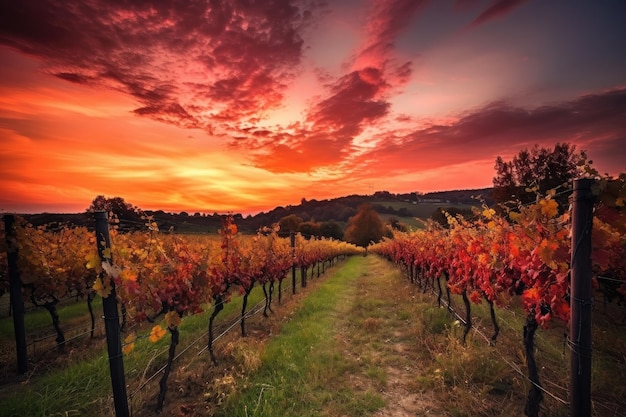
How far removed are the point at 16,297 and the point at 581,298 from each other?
404 inches

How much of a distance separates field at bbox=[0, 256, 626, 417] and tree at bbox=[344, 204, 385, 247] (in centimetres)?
8112

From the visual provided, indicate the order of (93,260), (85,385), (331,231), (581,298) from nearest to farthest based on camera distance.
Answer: (581,298)
(93,260)
(85,385)
(331,231)

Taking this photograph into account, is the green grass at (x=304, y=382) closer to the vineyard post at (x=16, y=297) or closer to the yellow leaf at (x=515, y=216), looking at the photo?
the yellow leaf at (x=515, y=216)

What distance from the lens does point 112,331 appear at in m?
4.25

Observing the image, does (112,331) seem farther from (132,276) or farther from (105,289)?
(132,276)

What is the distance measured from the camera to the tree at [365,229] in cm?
8981

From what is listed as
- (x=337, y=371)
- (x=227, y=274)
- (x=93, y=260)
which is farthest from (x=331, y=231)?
(x=93, y=260)

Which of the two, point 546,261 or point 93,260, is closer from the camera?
point 546,261

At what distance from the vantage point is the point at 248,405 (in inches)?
201

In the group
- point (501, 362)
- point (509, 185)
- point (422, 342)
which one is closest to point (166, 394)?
point (422, 342)

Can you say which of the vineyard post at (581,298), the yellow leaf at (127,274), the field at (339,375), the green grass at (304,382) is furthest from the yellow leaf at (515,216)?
the yellow leaf at (127,274)

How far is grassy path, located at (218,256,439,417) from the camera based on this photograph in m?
5.13

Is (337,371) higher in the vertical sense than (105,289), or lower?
lower

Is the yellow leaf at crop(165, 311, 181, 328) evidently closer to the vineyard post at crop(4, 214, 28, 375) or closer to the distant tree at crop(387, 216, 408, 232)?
the vineyard post at crop(4, 214, 28, 375)
